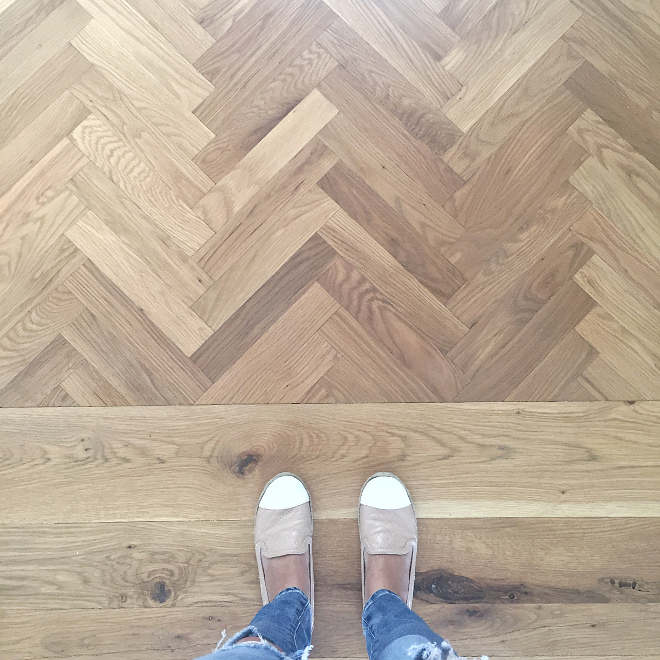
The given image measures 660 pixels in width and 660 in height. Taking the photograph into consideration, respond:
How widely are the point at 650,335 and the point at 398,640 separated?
0.89 metres

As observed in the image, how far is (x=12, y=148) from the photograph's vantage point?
1.15 meters

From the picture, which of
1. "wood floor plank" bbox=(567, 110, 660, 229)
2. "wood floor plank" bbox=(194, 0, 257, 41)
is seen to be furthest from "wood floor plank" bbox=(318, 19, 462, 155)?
"wood floor plank" bbox=(567, 110, 660, 229)

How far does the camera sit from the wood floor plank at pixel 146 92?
114 cm

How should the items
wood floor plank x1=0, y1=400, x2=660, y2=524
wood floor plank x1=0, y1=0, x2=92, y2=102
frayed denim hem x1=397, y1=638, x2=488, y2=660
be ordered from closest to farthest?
1. frayed denim hem x1=397, y1=638, x2=488, y2=660
2. wood floor plank x1=0, y1=400, x2=660, y2=524
3. wood floor plank x1=0, y1=0, x2=92, y2=102

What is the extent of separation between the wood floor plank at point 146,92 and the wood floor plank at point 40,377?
1.90 ft

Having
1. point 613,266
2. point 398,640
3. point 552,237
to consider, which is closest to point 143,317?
point 398,640

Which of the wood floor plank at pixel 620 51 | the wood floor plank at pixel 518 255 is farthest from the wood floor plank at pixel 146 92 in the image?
the wood floor plank at pixel 620 51

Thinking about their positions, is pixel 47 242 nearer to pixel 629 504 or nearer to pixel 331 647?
pixel 331 647

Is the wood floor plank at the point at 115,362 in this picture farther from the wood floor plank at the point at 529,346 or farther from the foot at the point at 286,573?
the wood floor plank at the point at 529,346

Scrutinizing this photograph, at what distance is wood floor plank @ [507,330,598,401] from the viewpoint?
108 cm

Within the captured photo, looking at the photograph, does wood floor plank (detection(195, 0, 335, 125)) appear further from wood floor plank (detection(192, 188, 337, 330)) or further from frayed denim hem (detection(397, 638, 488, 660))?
frayed denim hem (detection(397, 638, 488, 660))

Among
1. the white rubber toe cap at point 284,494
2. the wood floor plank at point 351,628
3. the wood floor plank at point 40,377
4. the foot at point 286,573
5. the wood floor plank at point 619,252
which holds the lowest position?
the wood floor plank at point 351,628

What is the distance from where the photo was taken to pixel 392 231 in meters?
1.12

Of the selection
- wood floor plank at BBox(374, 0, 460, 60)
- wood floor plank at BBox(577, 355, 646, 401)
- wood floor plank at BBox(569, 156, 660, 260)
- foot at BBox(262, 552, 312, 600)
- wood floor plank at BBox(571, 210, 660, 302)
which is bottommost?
foot at BBox(262, 552, 312, 600)
